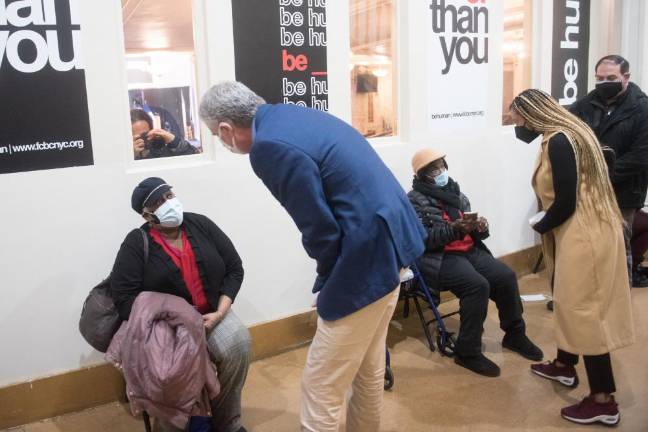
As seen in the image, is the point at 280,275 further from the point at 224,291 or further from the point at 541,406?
the point at 541,406

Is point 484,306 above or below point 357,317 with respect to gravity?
below

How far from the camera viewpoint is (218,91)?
7.10 ft

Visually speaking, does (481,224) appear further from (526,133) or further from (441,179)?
(526,133)

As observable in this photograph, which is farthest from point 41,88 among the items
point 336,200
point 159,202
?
point 336,200

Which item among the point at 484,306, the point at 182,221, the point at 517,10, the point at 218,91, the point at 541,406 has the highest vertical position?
the point at 517,10

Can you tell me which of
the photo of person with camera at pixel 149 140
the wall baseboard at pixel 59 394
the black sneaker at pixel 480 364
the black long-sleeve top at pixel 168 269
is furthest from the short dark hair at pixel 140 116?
the black sneaker at pixel 480 364

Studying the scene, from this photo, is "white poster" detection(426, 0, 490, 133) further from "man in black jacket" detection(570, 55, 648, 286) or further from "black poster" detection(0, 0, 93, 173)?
"black poster" detection(0, 0, 93, 173)

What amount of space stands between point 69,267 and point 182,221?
656mm

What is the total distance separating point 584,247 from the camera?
2.95m

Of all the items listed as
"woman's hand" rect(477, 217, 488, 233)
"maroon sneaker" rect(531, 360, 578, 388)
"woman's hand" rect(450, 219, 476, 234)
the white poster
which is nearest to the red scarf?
"woman's hand" rect(450, 219, 476, 234)

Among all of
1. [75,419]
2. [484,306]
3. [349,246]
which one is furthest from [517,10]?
[75,419]

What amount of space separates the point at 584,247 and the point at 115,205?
2.31 meters

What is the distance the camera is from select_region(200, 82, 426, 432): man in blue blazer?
6.50 ft

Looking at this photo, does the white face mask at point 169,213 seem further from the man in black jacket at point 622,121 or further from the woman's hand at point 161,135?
the man in black jacket at point 622,121
